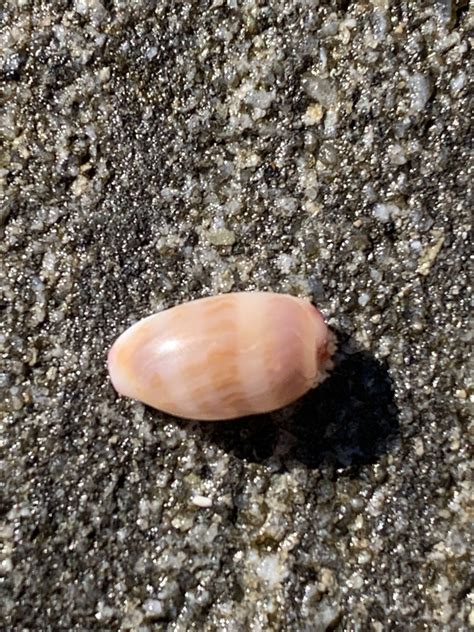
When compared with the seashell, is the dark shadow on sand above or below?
below

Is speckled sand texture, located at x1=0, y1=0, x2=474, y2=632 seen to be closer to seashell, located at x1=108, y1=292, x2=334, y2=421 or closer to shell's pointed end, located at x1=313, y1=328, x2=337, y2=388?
shell's pointed end, located at x1=313, y1=328, x2=337, y2=388

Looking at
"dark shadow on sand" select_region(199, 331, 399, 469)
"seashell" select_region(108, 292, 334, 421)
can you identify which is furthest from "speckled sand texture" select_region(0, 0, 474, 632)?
"seashell" select_region(108, 292, 334, 421)

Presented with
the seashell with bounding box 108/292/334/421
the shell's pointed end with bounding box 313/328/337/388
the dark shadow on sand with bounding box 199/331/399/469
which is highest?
the seashell with bounding box 108/292/334/421

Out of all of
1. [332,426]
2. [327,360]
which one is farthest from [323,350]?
[332,426]

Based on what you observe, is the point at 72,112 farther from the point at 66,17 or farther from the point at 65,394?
the point at 65,394

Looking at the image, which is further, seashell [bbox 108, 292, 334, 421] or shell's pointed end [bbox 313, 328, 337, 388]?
shell's pointed end [bbox 313, 328, 337, 388]

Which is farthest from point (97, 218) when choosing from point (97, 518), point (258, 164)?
point (97, 518)
